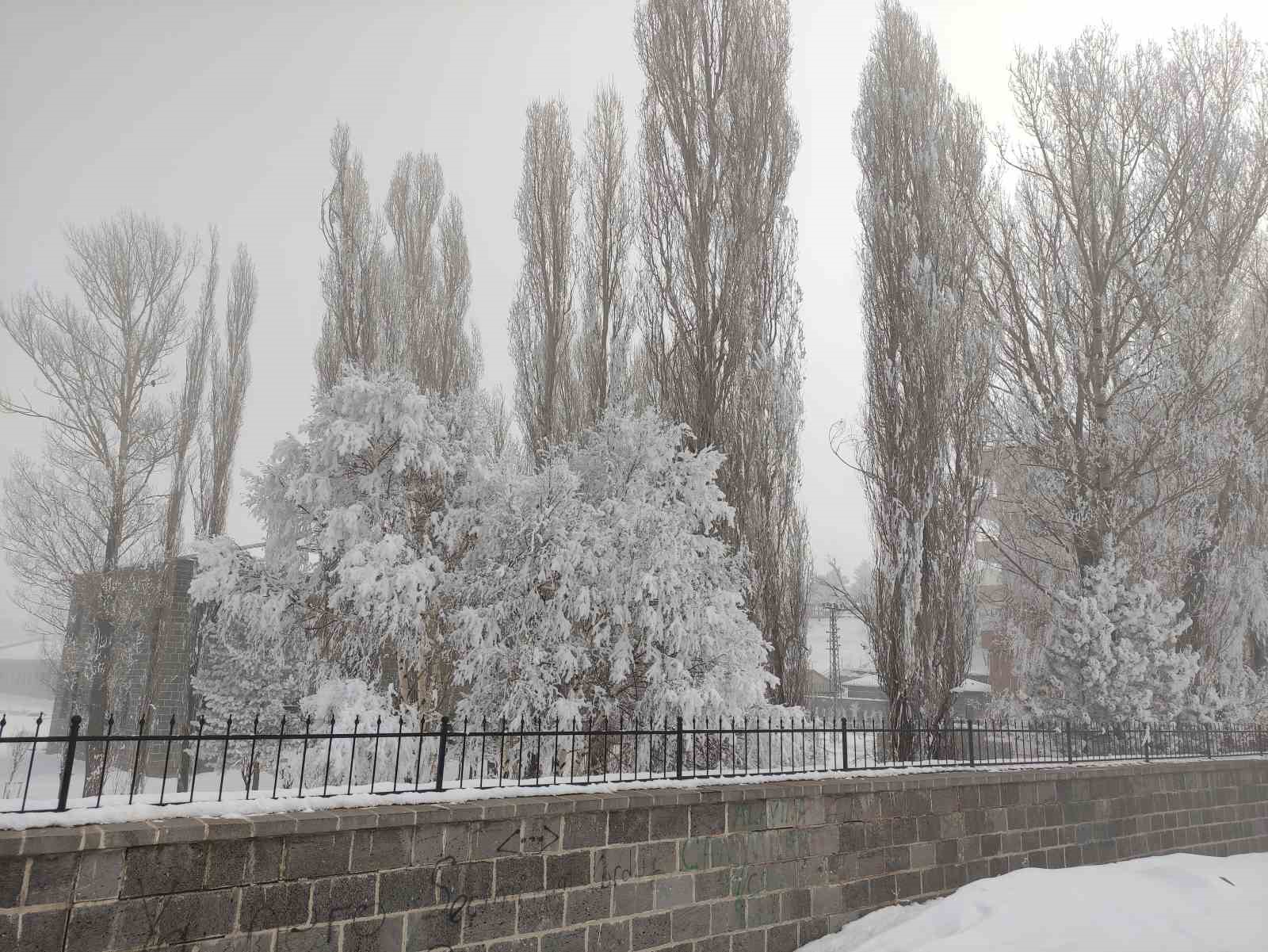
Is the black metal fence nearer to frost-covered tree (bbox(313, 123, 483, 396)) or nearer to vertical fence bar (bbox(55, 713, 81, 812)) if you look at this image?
vertical fence bar (bbox(55, 713, 81, 812))

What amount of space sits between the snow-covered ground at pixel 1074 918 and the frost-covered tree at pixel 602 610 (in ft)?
12.0

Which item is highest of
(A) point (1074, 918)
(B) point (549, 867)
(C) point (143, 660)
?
(C) point (143, 660)

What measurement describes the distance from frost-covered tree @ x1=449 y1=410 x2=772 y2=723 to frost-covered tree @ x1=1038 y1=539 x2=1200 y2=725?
569cm

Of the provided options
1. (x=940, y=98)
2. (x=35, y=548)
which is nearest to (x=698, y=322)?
(x=940, y=98)

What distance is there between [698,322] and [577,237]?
4.87 m

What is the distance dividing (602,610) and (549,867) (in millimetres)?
5616

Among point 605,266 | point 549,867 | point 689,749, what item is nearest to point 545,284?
point 605,266

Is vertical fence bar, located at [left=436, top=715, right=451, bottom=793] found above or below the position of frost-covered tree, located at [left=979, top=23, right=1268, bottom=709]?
below

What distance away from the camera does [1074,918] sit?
8.09m

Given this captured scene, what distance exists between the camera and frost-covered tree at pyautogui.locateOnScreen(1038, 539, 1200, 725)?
1366 cm

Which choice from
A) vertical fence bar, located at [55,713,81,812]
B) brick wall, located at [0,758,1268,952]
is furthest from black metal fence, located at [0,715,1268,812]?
vertical fence bar, located at [55,713,81,812]

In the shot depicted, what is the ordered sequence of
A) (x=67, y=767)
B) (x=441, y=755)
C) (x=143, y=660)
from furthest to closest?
(x=143, y=660) < (x=441, y=755) < (x=67, y=767)

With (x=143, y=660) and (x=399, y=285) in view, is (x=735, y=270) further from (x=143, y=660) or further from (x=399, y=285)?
(x=143, y=660)

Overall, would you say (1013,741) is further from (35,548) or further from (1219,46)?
(35,548)
